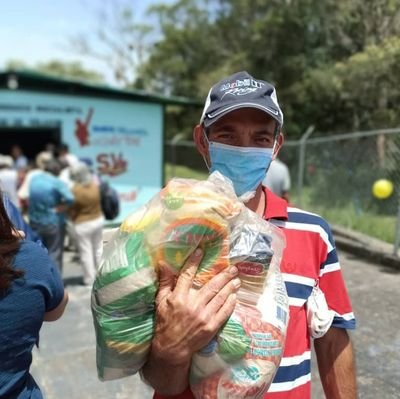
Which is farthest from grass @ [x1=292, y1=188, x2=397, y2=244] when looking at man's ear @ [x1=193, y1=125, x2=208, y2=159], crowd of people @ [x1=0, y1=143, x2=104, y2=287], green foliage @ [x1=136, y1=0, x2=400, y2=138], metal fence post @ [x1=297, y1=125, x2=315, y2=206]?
man's ear @ [x1=193, y1=125, x2=208, y2=159]

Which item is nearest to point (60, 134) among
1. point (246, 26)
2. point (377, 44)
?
point (377, 44)

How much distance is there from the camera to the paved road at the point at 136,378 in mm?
3658

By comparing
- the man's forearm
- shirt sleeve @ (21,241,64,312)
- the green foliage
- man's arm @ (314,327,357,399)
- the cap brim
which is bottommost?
man's arm @ (314,327,357,399)

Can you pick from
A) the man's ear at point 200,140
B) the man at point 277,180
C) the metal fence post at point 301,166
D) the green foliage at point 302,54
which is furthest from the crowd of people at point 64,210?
the green foliage at point 302,54

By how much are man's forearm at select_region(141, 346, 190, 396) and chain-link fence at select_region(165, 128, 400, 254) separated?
627 centimetres

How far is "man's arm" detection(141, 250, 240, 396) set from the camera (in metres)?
1.21

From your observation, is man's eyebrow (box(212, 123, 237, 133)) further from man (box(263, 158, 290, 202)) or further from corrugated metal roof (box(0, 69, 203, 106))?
corrugated metal roof (box(0, 69, 203, 106))

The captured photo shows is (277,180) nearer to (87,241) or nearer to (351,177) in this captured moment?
(87,241)

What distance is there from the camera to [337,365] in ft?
5.52

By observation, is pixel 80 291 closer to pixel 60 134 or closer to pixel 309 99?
pixel 60 134

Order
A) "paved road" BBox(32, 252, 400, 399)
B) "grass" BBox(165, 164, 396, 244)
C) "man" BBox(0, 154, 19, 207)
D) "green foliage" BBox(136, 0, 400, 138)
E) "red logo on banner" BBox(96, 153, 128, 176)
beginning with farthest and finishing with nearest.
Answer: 1. "green foliage" BBox(136, 0, 400, 138)
2. "red logo on banner" BBox(96, 153, 128, 176)
3. "grass" BBox(165, 164, 396, 244)
4. "man" BBox(0, 154, 19, 207)
5. "paved road" BBox(32, 252, 400, 399)

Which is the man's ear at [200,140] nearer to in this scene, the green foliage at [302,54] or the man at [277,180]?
the man at [277,180]

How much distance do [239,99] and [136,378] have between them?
3.17 m

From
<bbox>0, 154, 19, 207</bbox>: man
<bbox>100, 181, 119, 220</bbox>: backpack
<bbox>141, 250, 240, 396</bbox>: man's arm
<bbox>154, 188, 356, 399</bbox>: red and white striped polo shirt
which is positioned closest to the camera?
<bbox>141, 250, 240, 396</bbox>: man's arm
